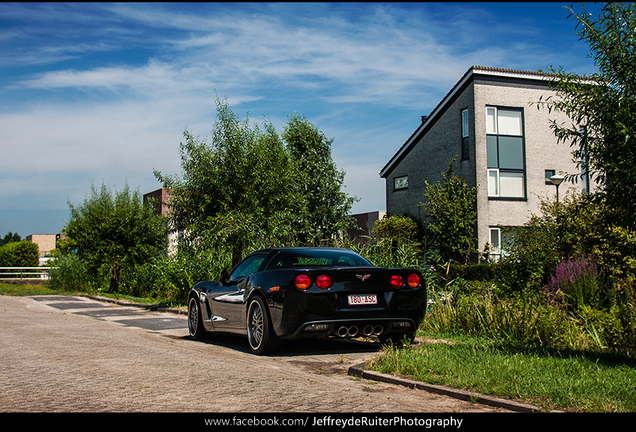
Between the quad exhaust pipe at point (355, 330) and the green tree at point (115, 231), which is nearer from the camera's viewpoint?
the quad exhaust pipe at point (355, 330)

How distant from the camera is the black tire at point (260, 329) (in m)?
7.57

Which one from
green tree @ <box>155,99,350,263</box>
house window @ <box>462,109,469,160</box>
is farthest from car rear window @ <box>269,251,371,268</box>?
house window @ <box>462,109,469,160</box>

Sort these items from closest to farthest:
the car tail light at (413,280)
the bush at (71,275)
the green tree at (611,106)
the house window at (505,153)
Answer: the green tree at (611,106)
the car tail light at (413,280)
the house window at (505,153)
the bush at (71,275)

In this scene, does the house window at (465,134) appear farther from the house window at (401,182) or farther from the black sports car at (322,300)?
the black sports car at (322,300)

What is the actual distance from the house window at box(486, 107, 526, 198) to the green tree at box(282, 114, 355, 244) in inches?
392

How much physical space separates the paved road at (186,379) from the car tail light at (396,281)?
1.02 metres

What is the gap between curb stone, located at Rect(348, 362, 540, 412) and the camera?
4.54m

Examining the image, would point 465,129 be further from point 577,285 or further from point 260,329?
point 260,329

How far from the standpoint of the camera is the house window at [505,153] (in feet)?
89.2

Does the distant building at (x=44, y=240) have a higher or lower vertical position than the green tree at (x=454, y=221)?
higher

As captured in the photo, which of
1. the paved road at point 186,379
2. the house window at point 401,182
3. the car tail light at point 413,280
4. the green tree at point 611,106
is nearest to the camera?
the paved road at point 186,379
